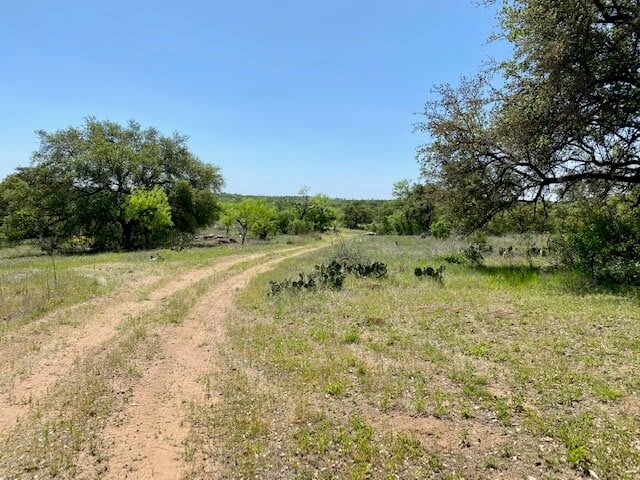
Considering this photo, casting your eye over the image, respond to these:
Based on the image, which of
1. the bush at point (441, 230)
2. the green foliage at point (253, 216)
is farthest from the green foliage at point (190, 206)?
the bush at point (441, 230)

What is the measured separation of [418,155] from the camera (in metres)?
18.0

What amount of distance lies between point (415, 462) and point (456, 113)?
49.7 feet

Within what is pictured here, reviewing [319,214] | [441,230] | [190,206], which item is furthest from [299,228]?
[441,230]

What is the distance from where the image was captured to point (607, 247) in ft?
42.7

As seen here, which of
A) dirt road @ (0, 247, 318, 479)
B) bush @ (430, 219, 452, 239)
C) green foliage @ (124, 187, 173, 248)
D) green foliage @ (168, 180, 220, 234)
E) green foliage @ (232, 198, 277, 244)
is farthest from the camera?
green foliage @ (232, 198, 277, 244)

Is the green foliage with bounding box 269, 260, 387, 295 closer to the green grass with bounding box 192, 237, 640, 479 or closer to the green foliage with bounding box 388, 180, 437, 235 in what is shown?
the green grass with bounding box 192, 237, 640, 479

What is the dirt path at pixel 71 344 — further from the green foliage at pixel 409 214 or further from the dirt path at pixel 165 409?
the green foliage at pixel 409 214

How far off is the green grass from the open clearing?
0.03m

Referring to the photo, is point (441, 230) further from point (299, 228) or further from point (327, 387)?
point (327, 387)

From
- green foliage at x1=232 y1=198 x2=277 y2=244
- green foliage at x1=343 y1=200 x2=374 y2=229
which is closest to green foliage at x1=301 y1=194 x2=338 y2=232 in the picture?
green foliage at x1=232 y1=198 x2=277 y2=244

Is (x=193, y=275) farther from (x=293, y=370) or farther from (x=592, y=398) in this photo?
(x=592, y=398)

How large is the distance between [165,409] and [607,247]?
1375cm

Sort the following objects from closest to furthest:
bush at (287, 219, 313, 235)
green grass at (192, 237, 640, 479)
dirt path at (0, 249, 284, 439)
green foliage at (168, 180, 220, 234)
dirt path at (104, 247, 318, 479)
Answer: green grass at (192, 237, 640, 479), dirt path at (104, 247, 318, 479), dirt path at (0, 249, 284, 439), green foliage at (168, 180, 220, 234), bush at (287, 219, 313, 235)

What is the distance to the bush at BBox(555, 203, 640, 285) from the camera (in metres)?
12.2
